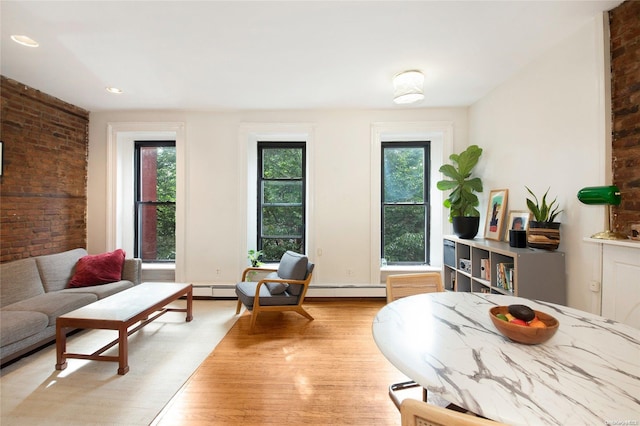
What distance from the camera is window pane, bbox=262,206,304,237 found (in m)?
4.36

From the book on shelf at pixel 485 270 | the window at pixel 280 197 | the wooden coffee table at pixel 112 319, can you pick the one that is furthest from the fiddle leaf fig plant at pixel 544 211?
the wooden coffee table at pixel 112 319

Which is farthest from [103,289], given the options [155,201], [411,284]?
[411,284]

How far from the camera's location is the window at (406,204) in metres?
4.26

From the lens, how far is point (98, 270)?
128 inches

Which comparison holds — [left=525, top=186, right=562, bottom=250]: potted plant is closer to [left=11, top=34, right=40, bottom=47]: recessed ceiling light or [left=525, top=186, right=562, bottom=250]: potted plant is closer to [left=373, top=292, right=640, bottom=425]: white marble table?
[left=373, top=292, right=640, bottom=425]: white marble table

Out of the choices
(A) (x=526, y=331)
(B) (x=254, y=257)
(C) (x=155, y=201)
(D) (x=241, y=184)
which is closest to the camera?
(A) (x=526, y=331)

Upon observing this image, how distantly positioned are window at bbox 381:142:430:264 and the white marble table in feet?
9.34

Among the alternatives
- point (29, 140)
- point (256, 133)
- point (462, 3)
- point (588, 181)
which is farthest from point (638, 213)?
point (29, 140)

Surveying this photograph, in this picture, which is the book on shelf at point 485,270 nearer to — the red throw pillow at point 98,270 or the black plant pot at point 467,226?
the black plant pot at point 467,226

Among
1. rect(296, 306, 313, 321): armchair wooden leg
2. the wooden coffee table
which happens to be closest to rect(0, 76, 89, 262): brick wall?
the wooden coffee table

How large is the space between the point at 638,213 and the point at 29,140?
6020mm

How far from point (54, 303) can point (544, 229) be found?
4.69m

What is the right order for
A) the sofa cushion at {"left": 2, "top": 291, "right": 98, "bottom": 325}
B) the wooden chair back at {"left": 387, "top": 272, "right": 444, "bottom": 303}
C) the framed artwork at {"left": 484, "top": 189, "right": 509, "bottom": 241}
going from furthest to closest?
the framed artwork at {"left": 484, "top": 189, "right": 509, "bottom": 241}
the sofa cushion at {"left": 2, "top": 291, "right": 98, "bottom": 325}
the wooden chair back at {"left": 387, "top": 272, "right": 444, "bottom": 303}

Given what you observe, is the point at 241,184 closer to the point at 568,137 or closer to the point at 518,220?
the point at 518,220
